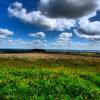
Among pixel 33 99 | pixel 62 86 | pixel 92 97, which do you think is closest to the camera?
pixel 33 99

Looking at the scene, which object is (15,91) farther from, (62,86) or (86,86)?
(86,86)

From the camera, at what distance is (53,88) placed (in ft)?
58.7

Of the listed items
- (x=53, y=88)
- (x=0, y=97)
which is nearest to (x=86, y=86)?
(x=53, y=88)

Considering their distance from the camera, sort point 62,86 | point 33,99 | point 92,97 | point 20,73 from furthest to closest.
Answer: point 20,73
point 62,86
point 92,97
point 33,99

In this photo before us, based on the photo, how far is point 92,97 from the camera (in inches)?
669

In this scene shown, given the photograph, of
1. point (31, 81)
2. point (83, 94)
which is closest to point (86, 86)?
point (83, 94)

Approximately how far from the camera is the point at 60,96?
1641 cm

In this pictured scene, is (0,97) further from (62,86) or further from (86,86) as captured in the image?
(86,86)

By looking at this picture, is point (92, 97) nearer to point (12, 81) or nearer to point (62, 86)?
point (62, 86)

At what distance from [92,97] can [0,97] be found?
610 centimetres

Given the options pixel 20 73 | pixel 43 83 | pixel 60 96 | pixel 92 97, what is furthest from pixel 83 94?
pixel 20 73

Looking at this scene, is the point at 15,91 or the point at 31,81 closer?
the point at 15,91

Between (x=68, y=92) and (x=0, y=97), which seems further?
Answer: (x=68, y=92)

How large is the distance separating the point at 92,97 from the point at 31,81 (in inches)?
195
